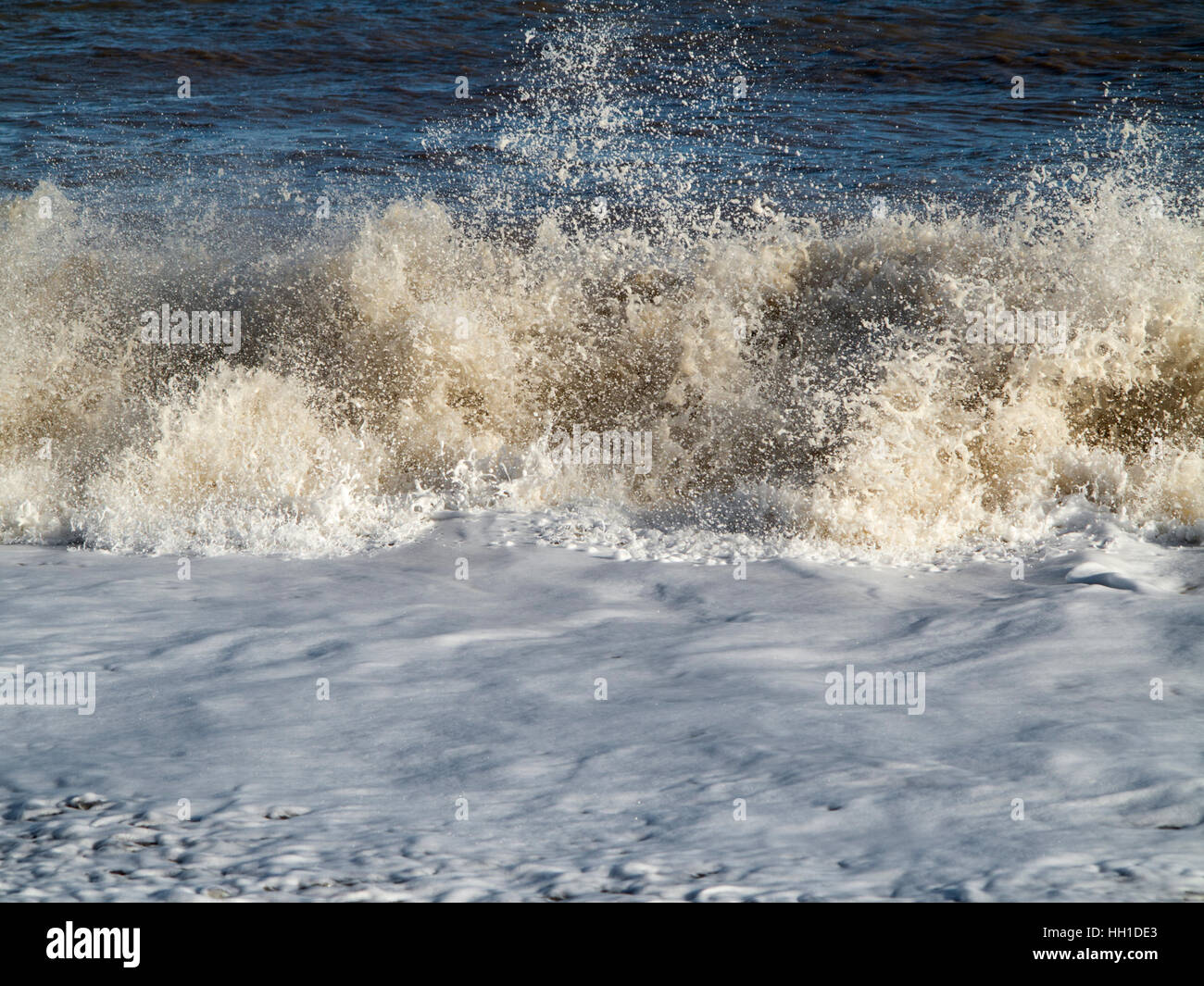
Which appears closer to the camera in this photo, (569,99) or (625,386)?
(625,386)

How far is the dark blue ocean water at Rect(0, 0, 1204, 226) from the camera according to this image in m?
10.1

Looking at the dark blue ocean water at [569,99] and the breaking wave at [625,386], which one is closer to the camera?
the breaking wave at [625,386]

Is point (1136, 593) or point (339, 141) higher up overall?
point (339, 141)

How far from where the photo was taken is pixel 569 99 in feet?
42.4

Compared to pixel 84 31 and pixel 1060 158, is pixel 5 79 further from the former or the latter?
pixel 1060 158

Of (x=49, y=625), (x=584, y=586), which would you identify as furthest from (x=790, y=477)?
(x=49, y=625)

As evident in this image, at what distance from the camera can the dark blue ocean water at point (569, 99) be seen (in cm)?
1006

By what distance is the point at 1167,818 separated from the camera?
2670 millimetres

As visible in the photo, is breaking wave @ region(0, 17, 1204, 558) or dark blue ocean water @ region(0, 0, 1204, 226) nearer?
breaking wave @ region(0, 17, 1204, 558)

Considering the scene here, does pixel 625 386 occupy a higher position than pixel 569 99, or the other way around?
pixel 569 99

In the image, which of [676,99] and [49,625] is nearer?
[49,625]

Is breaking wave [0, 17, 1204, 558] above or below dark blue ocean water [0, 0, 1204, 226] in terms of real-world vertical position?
below

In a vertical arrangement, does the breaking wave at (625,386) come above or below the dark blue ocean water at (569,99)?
below

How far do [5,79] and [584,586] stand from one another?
12.5m
